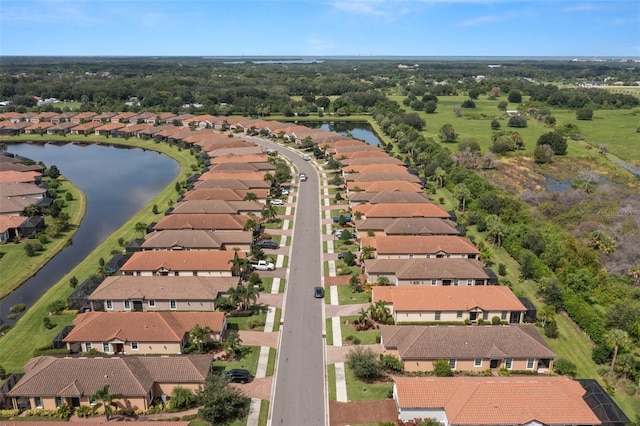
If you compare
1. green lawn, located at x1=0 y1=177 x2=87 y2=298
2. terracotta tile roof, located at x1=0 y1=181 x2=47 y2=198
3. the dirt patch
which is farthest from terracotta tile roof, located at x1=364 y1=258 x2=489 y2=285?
terracotta tile roof, located at x1=0 y1=181 x2=47 y2=198

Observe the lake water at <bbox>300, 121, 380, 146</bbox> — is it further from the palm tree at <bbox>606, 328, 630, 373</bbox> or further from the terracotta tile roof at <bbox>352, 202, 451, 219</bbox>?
the palm tree at <bbox>606, 328, 630, 373</bbox>

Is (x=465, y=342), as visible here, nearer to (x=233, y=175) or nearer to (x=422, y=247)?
(x=422, y=247)

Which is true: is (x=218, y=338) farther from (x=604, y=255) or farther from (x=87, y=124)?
(x=87, y=124)

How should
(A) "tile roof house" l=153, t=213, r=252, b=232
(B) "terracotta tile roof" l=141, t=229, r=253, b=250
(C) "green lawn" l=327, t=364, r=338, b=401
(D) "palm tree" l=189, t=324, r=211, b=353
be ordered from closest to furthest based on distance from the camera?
(C) "green lawn" l=327, t=364, r=338, b=401 < (D) "palm tree" l=189, t=324, r=211, b=353 < (B) "terracotta tile roof" l=141, t=229, r=253, b=250 < (A) "tile roof house" l=153, t=213, r=252, b=232

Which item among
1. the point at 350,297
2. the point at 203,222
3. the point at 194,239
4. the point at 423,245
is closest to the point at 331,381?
the point at 350,297

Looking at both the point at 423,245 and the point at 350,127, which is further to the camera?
the point at 350,127

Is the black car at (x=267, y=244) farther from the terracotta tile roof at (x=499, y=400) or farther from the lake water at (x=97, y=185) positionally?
the terracotta tile roof at (x=499, y=400)
